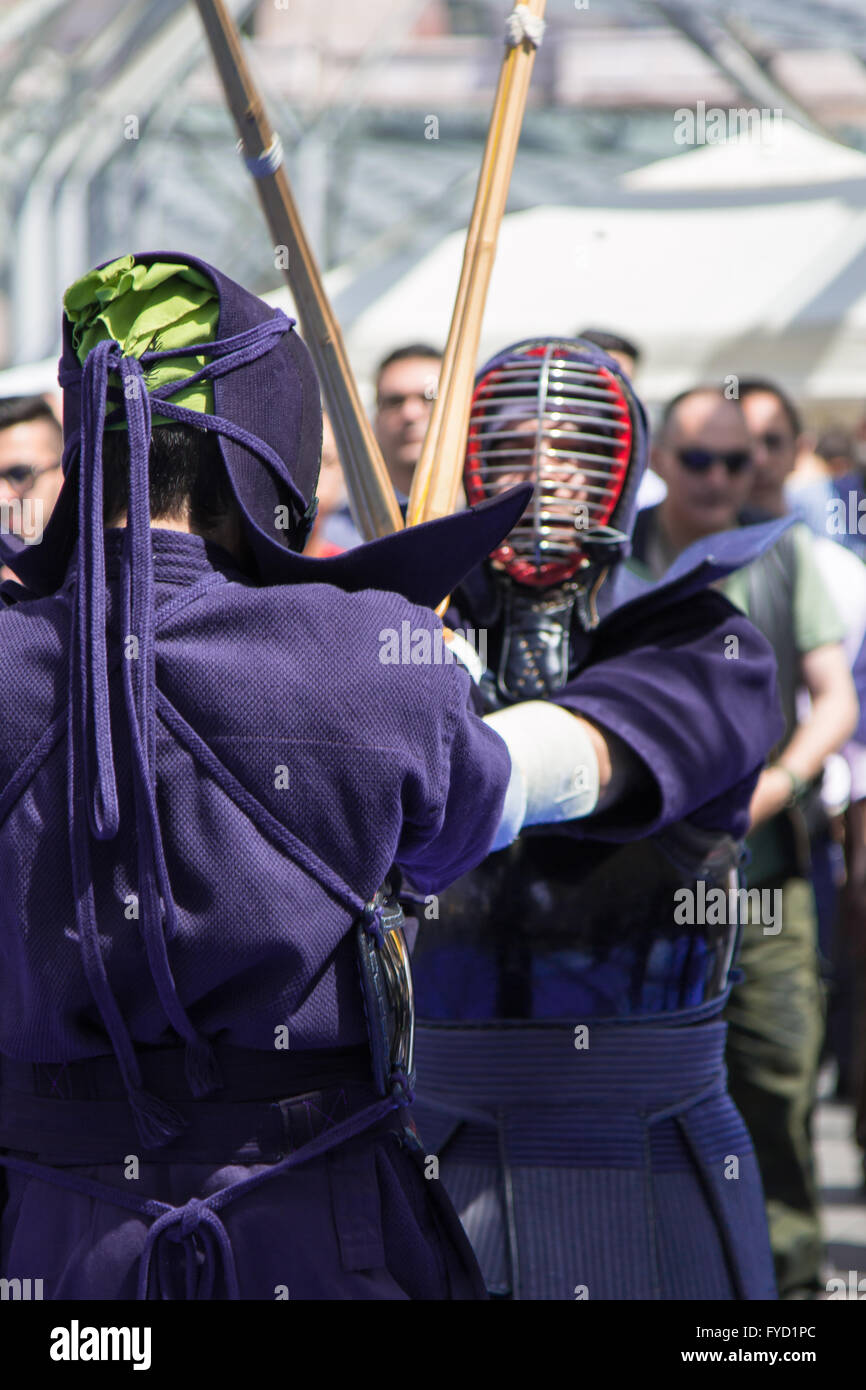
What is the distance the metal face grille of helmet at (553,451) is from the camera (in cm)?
231

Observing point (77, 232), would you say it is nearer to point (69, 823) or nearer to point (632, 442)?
point (632, 442)

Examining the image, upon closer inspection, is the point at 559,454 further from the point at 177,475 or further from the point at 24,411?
the point at 24,411

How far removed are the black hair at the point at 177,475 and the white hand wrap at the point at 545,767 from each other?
1.31 feet

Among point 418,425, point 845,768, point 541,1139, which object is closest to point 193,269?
point 541,1139

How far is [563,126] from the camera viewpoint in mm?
19062

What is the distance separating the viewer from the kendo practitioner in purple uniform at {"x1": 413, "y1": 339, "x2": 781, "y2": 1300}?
7.02 ft

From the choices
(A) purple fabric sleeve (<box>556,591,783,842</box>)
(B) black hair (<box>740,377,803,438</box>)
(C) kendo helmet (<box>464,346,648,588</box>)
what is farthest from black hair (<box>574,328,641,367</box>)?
(A) purple fabric sleeve (<box>556,591,783,842</box>)

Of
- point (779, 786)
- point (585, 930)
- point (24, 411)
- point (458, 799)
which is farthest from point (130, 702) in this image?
point (24, 411)

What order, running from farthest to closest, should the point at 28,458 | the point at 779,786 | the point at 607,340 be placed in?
1. the point at 607,340
2. the point at 28,458
3. the point at 779,786

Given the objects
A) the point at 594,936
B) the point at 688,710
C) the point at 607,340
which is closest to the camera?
the point at 688,710

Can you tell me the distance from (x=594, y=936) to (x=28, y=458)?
1998 millimetres

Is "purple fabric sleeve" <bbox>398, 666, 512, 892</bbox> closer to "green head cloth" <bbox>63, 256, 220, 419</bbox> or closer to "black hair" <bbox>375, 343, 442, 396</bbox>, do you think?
"green head cloth" <bbox>63, 256, 220, 419</bbox>

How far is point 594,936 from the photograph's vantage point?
7.33 feet

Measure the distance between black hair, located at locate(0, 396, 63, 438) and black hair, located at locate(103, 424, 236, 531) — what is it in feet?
7.78
